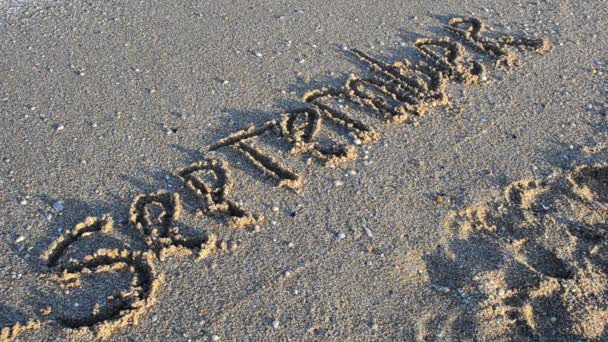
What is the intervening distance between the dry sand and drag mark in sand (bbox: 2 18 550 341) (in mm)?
16

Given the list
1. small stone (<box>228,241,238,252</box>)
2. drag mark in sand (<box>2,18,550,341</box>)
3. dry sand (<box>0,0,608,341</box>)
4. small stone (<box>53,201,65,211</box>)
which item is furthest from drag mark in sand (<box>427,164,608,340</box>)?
small stone (<box>53,201,65,211</box>)

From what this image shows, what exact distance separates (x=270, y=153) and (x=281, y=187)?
32 cm

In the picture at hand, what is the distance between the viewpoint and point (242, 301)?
10.6 feet

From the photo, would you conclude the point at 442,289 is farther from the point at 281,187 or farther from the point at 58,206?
the point at 58,206

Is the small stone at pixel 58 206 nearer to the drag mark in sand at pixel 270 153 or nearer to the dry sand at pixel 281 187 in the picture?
the dry sand at pixel 281 187

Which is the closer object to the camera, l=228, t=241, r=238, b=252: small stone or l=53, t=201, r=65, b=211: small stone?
l=228, t=241, r=238, b=252: small stone

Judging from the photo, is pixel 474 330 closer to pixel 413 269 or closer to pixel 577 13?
pixel 413 269

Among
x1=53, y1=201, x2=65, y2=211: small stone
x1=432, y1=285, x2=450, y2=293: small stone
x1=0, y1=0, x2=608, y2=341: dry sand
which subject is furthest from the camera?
x1=53, y1=201, x2=65, y2=211: small stone

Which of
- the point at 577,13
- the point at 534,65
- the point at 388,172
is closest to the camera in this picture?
the point at 388,172

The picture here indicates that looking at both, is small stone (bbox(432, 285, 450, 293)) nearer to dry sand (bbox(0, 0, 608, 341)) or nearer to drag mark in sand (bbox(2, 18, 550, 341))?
dry sand (bbox(0, 0, 608, 341))

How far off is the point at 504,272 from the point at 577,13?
346 cm

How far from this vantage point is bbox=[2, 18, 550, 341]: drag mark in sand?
A: 10.8 feet

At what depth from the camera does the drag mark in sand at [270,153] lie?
3.29 meters

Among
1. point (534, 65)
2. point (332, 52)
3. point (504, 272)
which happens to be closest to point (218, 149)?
point (332, 52)
